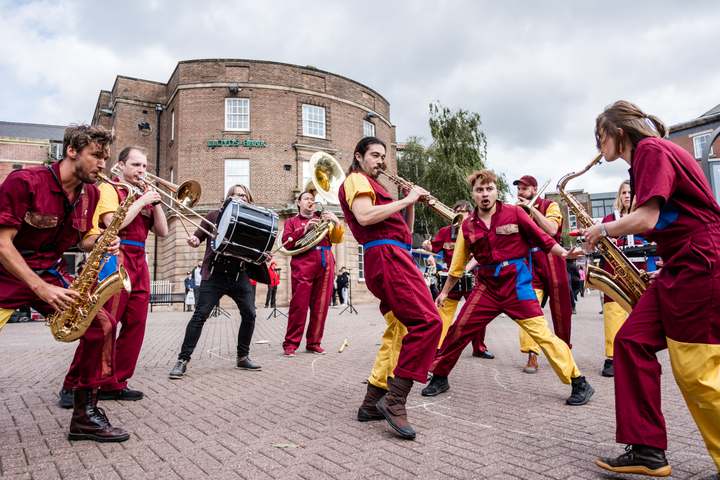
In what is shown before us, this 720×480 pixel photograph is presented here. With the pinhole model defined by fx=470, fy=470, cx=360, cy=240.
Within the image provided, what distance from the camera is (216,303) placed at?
19.8 feet

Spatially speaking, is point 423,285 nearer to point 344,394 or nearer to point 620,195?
point 344,394

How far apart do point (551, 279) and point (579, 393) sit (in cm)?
187

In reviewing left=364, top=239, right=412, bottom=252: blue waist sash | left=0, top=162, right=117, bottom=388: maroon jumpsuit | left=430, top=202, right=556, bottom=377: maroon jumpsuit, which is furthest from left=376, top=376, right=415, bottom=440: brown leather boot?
left=0, top=162, right=117, bottom=388: maroon jumpsuit

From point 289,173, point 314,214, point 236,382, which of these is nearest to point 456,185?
point 289,173

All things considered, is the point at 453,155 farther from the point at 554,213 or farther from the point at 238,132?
the point at 554,213

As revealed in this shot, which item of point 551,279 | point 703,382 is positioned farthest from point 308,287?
point 703,382

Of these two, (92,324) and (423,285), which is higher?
(423,285)

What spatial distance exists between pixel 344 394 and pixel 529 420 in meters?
1.75

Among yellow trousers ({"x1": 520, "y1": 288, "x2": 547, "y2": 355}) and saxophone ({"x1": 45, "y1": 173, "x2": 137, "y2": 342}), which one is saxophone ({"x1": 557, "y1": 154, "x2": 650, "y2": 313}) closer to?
yellow trousers ({"x1": 520, "y1": 288, "x2": 547, "y2": 355})

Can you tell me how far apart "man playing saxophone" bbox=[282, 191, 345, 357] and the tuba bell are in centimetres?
9

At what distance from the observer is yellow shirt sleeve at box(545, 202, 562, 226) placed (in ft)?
19.3

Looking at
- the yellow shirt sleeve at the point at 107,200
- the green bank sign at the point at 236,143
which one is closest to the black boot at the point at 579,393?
the yellow shirt sleeve at the point at 107,200

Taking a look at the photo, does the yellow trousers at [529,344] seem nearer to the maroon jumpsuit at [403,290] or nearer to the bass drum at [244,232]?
the maroon jumpsuit at [403,290]

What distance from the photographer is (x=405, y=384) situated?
11.3ft
